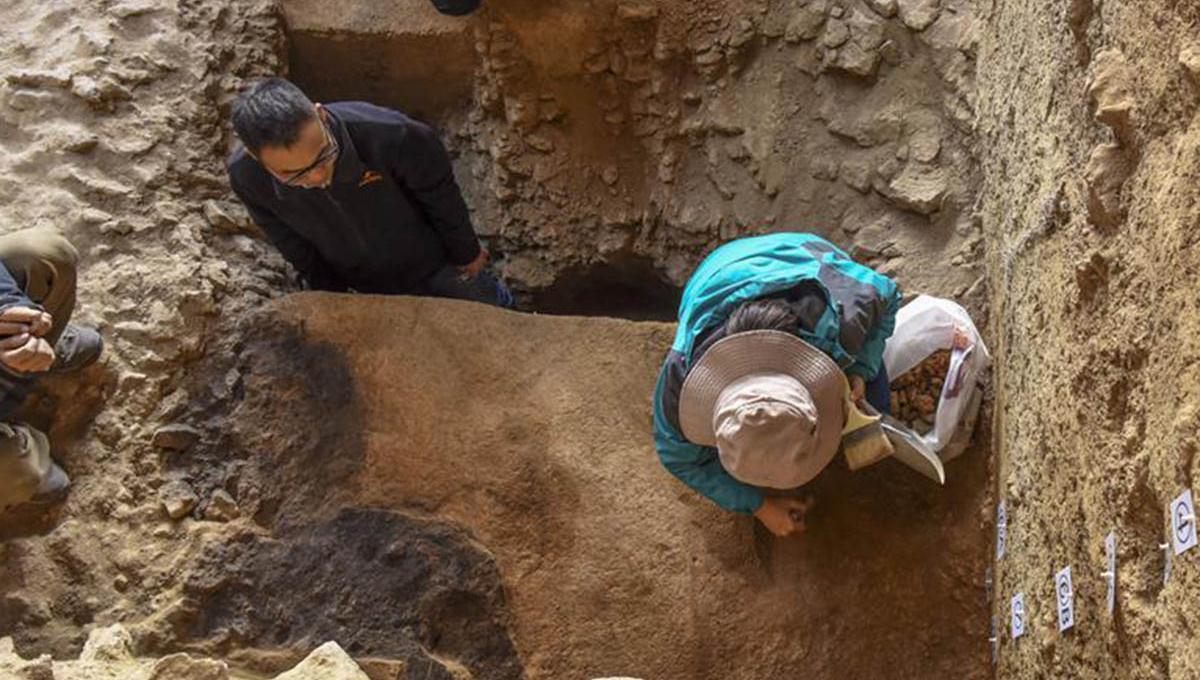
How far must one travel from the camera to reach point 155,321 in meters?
3.18

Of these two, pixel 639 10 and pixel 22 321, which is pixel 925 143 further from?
pixel 22 321

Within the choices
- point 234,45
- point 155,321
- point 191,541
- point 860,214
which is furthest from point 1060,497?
point 234,45

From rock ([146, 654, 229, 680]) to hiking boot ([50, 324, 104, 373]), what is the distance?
40.1 inches

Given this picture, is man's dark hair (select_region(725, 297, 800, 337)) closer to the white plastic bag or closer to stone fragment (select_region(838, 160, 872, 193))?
the white plastic bag

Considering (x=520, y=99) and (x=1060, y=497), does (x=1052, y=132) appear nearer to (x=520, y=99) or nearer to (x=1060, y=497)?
(x=1060, y=497)

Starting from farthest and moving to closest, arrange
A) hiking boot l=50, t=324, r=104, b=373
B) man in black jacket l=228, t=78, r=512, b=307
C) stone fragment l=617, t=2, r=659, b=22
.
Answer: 1. stone fragment l=617, t=2, r=659, b=22
2. hiking boot l=50, t=324, r=104, b=373
3. man in black jacket l=228, t=78, r=512, b=307

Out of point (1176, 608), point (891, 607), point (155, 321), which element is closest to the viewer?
point (1176, 608)

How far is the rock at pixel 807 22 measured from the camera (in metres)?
3.44

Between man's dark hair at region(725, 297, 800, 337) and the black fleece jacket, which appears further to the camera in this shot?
the black fleece jacket

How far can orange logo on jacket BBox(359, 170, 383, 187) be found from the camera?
305 centimetres

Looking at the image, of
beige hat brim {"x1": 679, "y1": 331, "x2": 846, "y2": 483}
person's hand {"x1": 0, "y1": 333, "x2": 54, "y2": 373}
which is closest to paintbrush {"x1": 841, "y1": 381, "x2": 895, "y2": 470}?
beige hat brim {"x1": 679, "y1": 331, "x2": 846, "y2": 483}

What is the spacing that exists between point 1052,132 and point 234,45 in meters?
2.42

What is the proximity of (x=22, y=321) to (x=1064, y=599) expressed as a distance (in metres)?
1.99

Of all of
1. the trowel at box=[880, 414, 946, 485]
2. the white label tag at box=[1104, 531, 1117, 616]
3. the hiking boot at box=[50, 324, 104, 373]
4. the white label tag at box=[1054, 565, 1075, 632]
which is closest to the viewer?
the white label tag at box=[1104, 531, 1117, 616]
